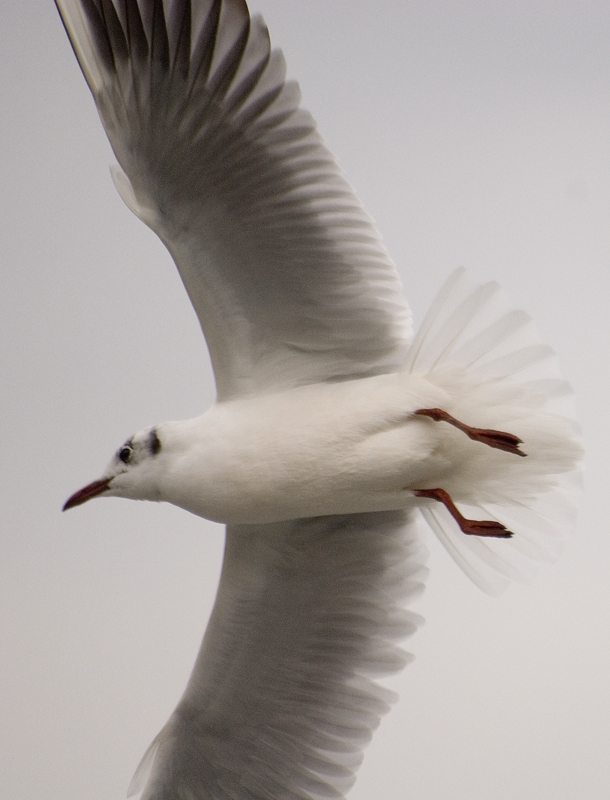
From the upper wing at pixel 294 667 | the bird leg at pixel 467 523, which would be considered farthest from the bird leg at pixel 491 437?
the upper wing at pixel 294 667

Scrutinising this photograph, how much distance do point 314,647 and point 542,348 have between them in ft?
2.68

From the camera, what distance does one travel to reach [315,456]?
1809 mm

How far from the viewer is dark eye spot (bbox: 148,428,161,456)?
1.91m

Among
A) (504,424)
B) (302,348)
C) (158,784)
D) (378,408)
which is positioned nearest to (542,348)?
(504,424)

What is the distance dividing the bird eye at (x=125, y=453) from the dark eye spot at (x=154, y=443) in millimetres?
44

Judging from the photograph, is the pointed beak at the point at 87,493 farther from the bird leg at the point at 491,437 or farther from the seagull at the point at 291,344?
the bird leg at the point at 491,437

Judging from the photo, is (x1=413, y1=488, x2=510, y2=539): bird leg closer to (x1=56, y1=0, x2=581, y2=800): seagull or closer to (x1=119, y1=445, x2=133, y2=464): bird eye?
(x1=56, y1=0, x2=581, y2=800): seagull

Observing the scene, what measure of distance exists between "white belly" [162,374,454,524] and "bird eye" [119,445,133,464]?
0.36ft

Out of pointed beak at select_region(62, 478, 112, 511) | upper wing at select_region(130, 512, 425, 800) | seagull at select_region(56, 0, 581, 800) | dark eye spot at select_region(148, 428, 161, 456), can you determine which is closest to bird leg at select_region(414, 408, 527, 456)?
seagull at select_region(56, 0, 581, 800)

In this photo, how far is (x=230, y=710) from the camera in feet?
7.21

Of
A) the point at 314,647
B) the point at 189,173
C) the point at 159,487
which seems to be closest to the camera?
the point at 189,173

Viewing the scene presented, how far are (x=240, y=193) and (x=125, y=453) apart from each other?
1.73 ft

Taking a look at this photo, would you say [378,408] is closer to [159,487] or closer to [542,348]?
[542,348]

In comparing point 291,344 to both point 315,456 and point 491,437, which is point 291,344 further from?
point 491,437
